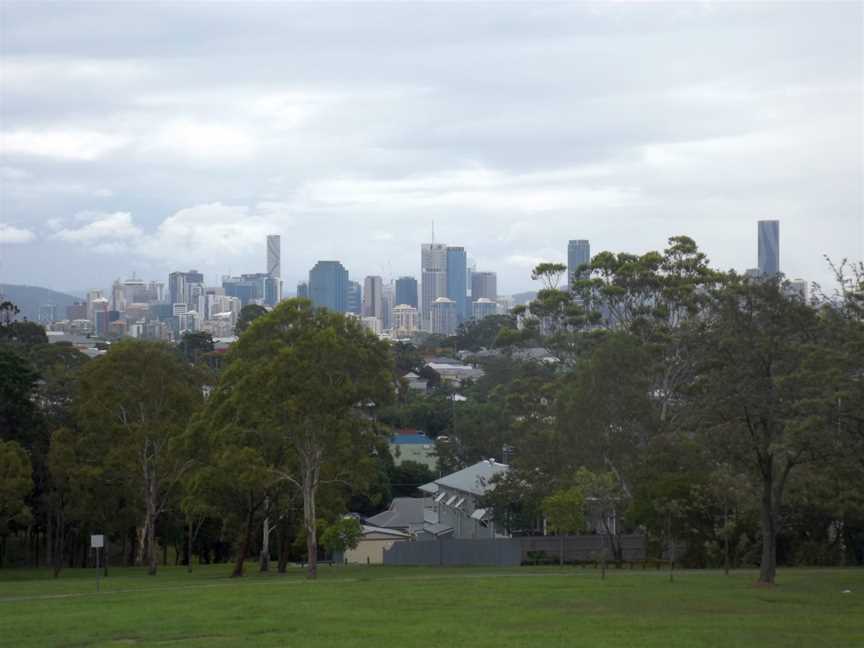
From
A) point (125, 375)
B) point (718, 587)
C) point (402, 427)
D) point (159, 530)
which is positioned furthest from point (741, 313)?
point (402, 427)

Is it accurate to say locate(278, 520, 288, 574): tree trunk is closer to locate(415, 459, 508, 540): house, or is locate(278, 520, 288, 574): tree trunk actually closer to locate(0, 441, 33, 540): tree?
locate(415, 459, 508, 540): house

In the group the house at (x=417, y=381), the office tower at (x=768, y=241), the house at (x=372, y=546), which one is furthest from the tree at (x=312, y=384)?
the office tower at (x=768, y=241)

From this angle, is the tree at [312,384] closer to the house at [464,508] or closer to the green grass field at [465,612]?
the green grass field at [465,612]

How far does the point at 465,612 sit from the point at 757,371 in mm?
11573

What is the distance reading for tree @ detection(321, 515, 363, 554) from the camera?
46062 millimetres

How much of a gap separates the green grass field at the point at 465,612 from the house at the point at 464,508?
20711mm

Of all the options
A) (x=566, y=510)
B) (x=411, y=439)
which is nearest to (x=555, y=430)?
(x=566, y=510)

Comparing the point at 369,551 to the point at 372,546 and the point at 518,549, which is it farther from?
the point at 518,549

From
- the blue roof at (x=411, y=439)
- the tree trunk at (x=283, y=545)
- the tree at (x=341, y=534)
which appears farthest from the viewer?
the blue roof at (x=411, y=439)

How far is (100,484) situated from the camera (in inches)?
2058

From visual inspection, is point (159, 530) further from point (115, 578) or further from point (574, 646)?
point (574, 646)

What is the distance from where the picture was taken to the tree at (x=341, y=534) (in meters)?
46.1

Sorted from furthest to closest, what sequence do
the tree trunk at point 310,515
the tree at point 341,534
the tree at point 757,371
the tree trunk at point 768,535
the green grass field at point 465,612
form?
the tree at point 341,534
the tree trunk at point 310,515
the tree trunk at point 768,535
the tree at point 757,371
the green grass field at point 465,612

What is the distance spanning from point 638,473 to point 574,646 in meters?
28.3
